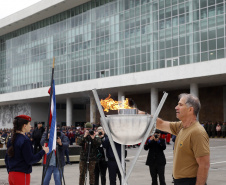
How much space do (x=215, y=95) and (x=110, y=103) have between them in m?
43.7

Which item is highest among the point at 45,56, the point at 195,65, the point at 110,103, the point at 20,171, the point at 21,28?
the point at 21,28

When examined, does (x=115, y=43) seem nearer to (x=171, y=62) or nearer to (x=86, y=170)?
(x=171, y=62)

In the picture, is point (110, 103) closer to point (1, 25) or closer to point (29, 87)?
point (29, 87)

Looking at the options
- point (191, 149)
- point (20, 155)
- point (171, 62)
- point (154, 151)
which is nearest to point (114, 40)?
point (171, 62)

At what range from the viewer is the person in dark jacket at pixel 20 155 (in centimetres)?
578

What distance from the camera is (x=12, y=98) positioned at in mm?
67312

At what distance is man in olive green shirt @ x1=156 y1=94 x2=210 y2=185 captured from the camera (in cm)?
423

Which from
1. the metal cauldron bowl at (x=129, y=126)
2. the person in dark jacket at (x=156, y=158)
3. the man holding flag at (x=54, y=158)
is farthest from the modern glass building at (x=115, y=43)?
the metal cauldron bowl at (x=129, y=126)

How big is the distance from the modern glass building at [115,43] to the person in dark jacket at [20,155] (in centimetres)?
3333

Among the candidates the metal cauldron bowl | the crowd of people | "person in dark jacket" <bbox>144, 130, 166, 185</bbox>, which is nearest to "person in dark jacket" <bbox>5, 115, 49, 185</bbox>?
the crowd of people

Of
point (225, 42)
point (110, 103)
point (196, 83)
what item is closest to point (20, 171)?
point (110, 103)

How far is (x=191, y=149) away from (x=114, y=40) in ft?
153

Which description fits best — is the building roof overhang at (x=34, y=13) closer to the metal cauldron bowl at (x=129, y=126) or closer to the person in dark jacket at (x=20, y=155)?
the person in dark jacket at (x=20, y=155)

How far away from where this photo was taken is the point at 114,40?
5041 cm
